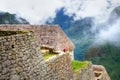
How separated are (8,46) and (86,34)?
157 meters

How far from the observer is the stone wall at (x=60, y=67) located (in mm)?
18617

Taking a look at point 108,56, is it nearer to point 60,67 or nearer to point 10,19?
point 10,19

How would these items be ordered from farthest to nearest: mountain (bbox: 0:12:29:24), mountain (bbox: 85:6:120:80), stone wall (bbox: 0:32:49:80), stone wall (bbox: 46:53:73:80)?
mountain (bbox: 85:6:120:80) < mountain (bbox: 0:12:29:24) < stone wall (bbox: 46:53:73:80) < stone wall (bbox: 0:32:49:80)

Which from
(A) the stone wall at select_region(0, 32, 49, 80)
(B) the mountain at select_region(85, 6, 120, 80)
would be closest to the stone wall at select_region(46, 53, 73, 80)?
(A) the stone wall at select_region(0, 32, 49, 80)

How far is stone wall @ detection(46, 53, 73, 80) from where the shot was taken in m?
18.6

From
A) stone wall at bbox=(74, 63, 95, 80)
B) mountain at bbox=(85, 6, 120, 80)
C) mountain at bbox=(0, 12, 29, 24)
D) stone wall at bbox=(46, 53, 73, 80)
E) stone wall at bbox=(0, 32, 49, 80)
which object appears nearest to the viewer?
stone wall at bbox=(0, 32, 49, 80)

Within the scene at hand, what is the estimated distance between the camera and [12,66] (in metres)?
14.4

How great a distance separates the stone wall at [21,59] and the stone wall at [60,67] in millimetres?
1406

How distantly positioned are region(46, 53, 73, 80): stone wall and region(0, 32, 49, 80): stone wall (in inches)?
55.3

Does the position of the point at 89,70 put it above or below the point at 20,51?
below

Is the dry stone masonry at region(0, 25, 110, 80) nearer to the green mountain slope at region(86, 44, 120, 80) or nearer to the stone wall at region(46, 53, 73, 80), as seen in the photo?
the stone wall at region(46, 53, 73, 80)

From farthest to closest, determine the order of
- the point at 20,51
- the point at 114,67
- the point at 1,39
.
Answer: the point at 114,67 → the point at 20,51 → the point at 1,39

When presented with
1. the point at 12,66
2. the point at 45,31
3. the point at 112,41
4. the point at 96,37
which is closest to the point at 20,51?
the point at 12,66

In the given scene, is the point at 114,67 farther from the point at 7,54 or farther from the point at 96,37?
the point at 7,54
